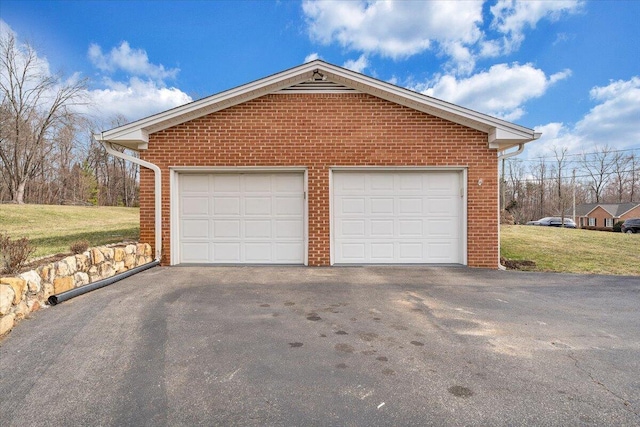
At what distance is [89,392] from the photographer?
2.54m

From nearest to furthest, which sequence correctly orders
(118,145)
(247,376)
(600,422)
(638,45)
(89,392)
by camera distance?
(600,422) < (89,392) < (247,376) < (118,145) < (638,45)

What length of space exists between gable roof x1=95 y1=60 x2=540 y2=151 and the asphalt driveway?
338 cm

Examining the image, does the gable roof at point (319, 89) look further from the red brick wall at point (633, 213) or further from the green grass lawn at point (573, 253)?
the red brick wall at point (633, 213)

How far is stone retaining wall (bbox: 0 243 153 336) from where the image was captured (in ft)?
12.2

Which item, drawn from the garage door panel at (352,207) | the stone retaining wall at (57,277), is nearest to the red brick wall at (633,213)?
the garage door panel at (352,207)

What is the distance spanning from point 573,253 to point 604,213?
47.1m

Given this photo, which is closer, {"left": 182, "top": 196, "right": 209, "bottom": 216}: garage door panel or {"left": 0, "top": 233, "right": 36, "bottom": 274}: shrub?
{"left": 0, "top": 233, "right": 36, "bottom": 274}: shrub

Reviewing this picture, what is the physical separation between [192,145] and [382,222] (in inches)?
179

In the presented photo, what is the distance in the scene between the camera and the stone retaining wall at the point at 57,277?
371 cm

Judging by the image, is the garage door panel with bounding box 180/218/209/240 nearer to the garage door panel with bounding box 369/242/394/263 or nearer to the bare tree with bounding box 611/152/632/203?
the garage door panel with bounding box 369/242/394/263

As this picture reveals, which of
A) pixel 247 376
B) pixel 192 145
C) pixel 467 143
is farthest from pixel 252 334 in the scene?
pixel 467 143

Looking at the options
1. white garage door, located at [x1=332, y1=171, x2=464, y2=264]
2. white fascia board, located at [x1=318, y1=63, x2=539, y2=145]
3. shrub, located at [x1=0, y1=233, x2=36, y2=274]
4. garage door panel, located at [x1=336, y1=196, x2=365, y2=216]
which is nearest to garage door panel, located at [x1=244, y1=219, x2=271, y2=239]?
white garage door, located at [x1=332, y1=171, x2=464, y2=264]

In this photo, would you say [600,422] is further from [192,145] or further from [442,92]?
[442,92]

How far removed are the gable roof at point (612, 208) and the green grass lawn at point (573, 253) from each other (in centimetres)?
4092
